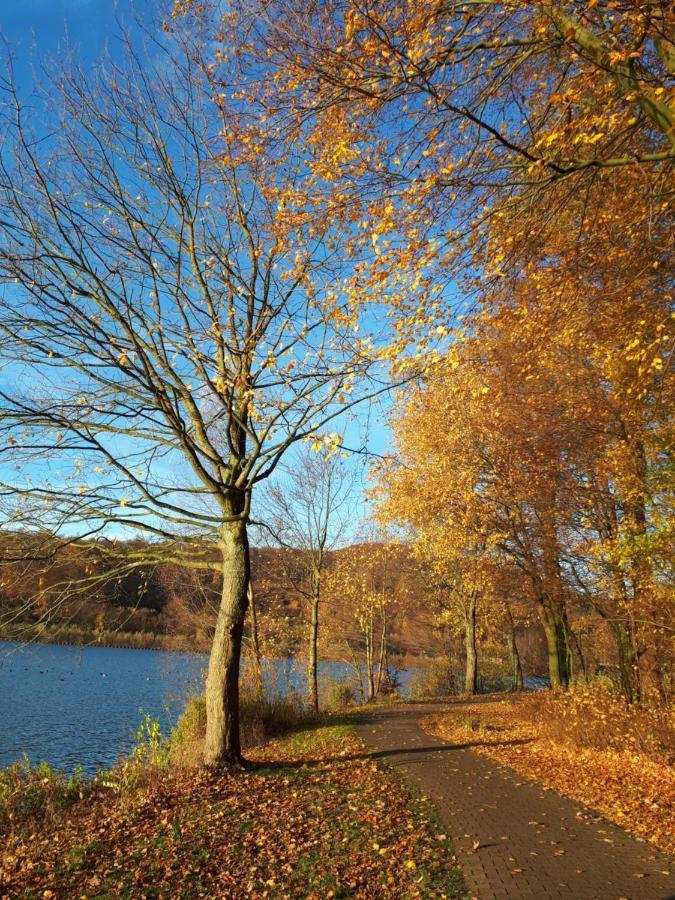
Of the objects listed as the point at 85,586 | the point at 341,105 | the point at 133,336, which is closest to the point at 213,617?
the point at 85,586

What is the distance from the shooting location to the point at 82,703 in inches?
784

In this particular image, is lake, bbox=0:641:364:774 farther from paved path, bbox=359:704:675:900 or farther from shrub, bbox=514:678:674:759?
shrub, bbox=514:678:674:759

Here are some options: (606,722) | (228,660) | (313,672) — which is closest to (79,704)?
(313,672)

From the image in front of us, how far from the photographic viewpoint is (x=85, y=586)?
8.46 metres

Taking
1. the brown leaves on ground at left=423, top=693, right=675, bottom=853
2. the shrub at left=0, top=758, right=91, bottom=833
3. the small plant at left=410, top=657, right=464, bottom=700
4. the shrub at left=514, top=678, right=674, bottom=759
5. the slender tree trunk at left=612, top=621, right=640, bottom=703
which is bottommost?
the small plant at left=410, top=657, right=464, bottom=700

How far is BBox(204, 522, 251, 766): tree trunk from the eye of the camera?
8.29 metres

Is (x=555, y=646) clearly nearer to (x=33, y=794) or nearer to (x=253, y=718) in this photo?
(x=253, y=718)

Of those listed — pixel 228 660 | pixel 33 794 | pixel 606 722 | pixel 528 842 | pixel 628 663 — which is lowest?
pixel 33 794

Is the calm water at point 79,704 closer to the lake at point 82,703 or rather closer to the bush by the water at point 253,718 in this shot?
the lake at point 82,703

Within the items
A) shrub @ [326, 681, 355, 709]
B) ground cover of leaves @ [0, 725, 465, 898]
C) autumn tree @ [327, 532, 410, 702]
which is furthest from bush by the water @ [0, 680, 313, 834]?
shrub @ [326, 681, 355, 709]

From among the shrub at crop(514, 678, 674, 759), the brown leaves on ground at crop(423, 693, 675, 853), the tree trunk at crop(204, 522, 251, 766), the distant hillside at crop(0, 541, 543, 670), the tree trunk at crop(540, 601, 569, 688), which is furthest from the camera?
the tree trunk at crop(540, 601, 569, 688)

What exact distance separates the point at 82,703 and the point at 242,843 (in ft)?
57.0

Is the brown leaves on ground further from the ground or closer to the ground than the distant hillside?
closer to the ground

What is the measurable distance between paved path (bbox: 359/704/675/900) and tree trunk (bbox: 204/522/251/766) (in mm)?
2759
